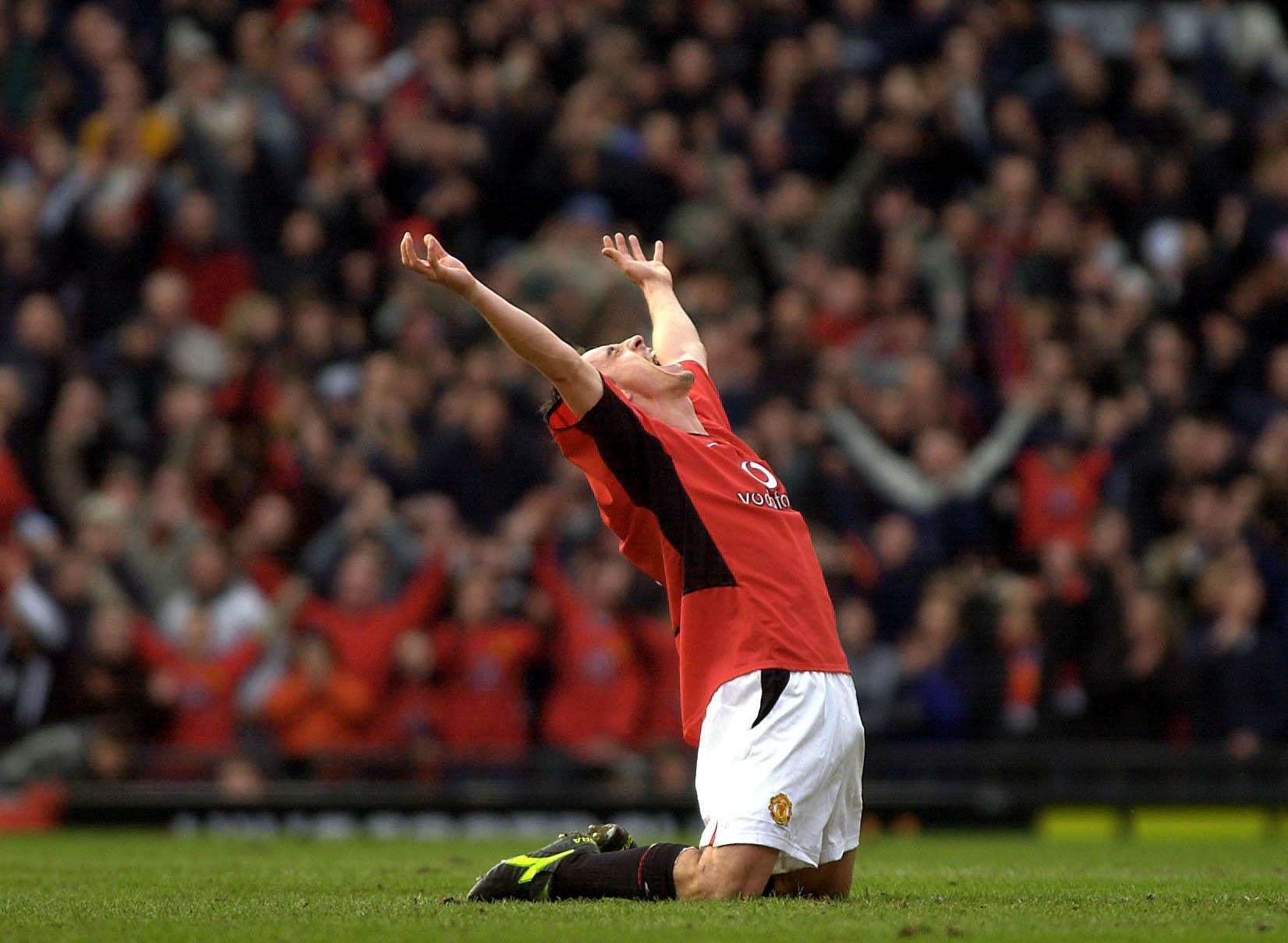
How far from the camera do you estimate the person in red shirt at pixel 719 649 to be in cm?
644

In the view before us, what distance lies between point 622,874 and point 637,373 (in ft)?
5.98

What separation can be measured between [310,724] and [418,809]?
0.95 m

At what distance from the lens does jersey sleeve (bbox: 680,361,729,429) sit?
7.36 meters

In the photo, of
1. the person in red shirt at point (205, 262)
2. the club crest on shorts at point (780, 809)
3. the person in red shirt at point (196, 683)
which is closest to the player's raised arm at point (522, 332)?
the club crest on shorts at point (780, 809)

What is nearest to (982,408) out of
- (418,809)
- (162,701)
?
(418,809)

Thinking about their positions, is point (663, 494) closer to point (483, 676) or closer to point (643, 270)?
point (643, 270)

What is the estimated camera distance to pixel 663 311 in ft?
26.3

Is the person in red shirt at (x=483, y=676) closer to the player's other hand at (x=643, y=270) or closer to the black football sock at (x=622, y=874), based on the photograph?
the player's other hand at (x=643, y=270)

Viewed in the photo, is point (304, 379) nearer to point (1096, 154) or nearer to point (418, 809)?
point (418, 809)

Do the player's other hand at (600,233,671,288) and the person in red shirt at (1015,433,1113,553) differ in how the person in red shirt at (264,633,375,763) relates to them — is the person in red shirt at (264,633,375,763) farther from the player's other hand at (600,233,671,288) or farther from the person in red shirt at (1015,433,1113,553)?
the player's other hand at (600,233,671,288)

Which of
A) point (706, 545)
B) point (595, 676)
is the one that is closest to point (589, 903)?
point (706, 545)

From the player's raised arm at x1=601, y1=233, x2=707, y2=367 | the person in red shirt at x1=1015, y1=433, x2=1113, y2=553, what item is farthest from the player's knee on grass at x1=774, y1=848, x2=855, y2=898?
the person in red shirt at x1=1015, y1=433, x2=1113, y2=553

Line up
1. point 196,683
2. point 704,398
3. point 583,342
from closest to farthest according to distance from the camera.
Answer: point 704,398, point 196,683, point 583,342

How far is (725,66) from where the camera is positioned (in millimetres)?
17344
